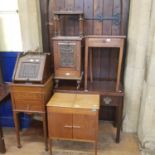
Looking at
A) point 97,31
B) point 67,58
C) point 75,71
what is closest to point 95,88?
point 75,71

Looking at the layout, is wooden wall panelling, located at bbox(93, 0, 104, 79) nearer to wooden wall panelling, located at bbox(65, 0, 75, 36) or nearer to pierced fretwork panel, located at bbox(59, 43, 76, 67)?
wooden wall panelling, located at bbox(65, 0, 75, 36)

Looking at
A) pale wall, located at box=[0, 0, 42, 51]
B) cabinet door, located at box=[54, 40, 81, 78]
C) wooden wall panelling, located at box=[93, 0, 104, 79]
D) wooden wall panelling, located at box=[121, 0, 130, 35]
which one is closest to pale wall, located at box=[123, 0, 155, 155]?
wooden wall panelling, located at box=[121, 0, 130, 35]

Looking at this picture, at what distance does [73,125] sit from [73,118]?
0.25 ft

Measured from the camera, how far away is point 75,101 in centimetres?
197

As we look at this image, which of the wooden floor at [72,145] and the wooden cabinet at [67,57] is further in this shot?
the wooden floor at [72,145]

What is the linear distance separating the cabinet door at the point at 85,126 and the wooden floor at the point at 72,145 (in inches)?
11.7

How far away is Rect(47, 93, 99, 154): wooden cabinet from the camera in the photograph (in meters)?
1.85

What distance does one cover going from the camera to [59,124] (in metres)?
1.92

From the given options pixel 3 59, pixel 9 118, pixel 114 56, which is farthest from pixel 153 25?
pixel 9 118

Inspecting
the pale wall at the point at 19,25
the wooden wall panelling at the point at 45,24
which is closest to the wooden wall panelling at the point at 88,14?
the wooden wall panelling at the point at 45,24

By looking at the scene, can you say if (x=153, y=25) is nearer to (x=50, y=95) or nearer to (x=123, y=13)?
(x=123, y=13)

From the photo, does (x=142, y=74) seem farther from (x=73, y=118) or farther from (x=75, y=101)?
(x=73, y=118)

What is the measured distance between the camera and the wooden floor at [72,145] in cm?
214

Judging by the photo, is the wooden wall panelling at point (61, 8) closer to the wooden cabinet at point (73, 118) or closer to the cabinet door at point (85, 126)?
the wooden cabinet at point (73, 118)
